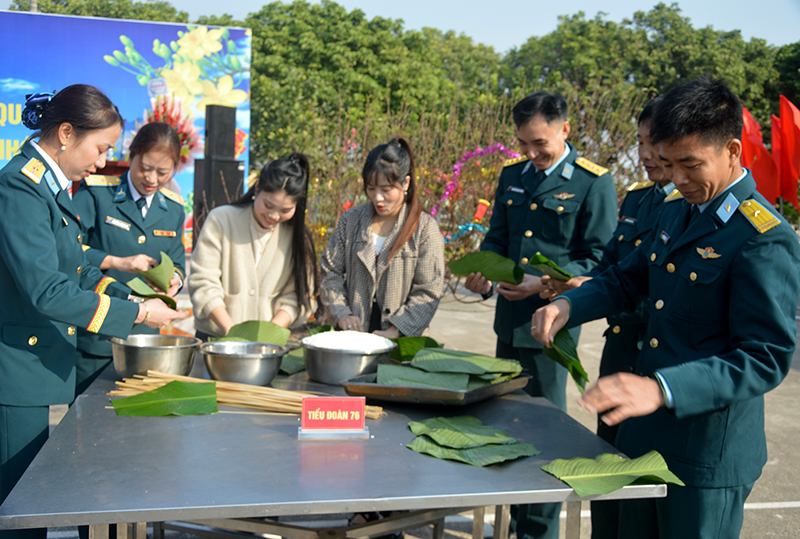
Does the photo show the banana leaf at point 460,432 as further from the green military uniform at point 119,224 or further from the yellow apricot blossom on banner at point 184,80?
the yellow apricot blossom on banner at point 184,80

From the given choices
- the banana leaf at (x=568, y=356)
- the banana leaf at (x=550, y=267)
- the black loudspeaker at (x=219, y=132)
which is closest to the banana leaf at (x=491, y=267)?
the banana leaf at (x=550, y=267)

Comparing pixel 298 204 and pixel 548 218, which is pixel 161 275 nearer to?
pixel 298 204

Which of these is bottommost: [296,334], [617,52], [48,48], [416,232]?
[296,334]

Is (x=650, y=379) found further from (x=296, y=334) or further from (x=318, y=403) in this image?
(x=296, y=334)

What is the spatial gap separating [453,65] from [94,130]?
3587 centimetres

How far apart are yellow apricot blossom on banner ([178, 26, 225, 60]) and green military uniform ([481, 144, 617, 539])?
9.51 metres

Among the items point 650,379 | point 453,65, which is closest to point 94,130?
point 650,379

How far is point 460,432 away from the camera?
162 cm

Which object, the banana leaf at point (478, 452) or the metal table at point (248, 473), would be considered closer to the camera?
the metal table at point (248, 473)

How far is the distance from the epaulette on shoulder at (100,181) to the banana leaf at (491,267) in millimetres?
1544

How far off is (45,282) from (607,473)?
5.18 ft

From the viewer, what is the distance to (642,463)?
1.41m

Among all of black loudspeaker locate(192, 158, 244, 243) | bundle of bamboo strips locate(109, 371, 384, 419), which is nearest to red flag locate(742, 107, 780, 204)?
bundle of bamboo strips locate(109, 371, 384, 419)

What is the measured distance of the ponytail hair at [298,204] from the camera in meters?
2.73
